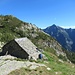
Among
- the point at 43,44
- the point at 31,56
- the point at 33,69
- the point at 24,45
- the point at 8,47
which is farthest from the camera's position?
the point at 43,44

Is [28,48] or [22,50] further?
[28,48]

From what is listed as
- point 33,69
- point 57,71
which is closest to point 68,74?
point 57,71

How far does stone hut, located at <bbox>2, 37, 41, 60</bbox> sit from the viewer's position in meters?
51.7

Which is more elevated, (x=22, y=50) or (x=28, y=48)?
(x=28, y=48)

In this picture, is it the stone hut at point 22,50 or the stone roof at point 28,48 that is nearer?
the stone hut at point 22,50

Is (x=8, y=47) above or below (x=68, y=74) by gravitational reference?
above

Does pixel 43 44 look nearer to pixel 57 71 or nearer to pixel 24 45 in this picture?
pixel 24 45

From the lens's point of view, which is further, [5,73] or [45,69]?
[45,69]

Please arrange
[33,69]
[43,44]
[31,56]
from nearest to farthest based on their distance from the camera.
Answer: [33,69] < [31,56] < [43,44]

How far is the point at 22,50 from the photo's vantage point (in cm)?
5288

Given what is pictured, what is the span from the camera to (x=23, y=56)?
5228 cm

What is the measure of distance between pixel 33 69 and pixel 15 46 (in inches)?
831

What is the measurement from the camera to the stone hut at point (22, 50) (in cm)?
5174

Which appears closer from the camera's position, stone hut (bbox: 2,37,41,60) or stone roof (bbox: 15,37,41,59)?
stone hut (bbox: 2,37,41,60)
